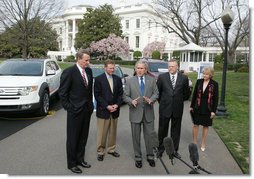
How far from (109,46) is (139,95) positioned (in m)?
57.3

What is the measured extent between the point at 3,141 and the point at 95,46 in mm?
56031

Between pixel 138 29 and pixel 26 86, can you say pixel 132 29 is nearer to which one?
pixel 138 29

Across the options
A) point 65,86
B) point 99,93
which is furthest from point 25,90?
point 65,86

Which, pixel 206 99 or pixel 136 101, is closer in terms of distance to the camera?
pixel 136 101

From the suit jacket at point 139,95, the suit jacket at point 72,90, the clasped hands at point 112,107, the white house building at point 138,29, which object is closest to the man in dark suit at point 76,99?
the suit jacket at point 72,90

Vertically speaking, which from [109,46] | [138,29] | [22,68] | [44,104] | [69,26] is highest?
[69,26]

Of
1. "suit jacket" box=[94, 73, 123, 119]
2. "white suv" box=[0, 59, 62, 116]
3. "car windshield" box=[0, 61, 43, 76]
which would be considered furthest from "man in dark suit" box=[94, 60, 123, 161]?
"car windshield" box=[0, 61, 43, 76]

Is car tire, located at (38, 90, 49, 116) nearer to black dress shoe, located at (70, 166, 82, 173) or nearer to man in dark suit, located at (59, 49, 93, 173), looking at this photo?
man in dark suit, located at (59, 49, 93, 173)

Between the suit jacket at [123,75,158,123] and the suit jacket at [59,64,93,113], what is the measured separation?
77cm

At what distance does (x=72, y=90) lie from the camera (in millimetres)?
4625

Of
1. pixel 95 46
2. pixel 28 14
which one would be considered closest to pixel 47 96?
pixel 28 14

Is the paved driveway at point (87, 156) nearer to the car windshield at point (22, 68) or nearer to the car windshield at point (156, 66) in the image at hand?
the car windshield at point (22, 68)

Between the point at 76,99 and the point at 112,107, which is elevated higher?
the point at 76,99

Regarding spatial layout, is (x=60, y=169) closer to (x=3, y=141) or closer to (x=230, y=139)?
(x=3, y=141)
